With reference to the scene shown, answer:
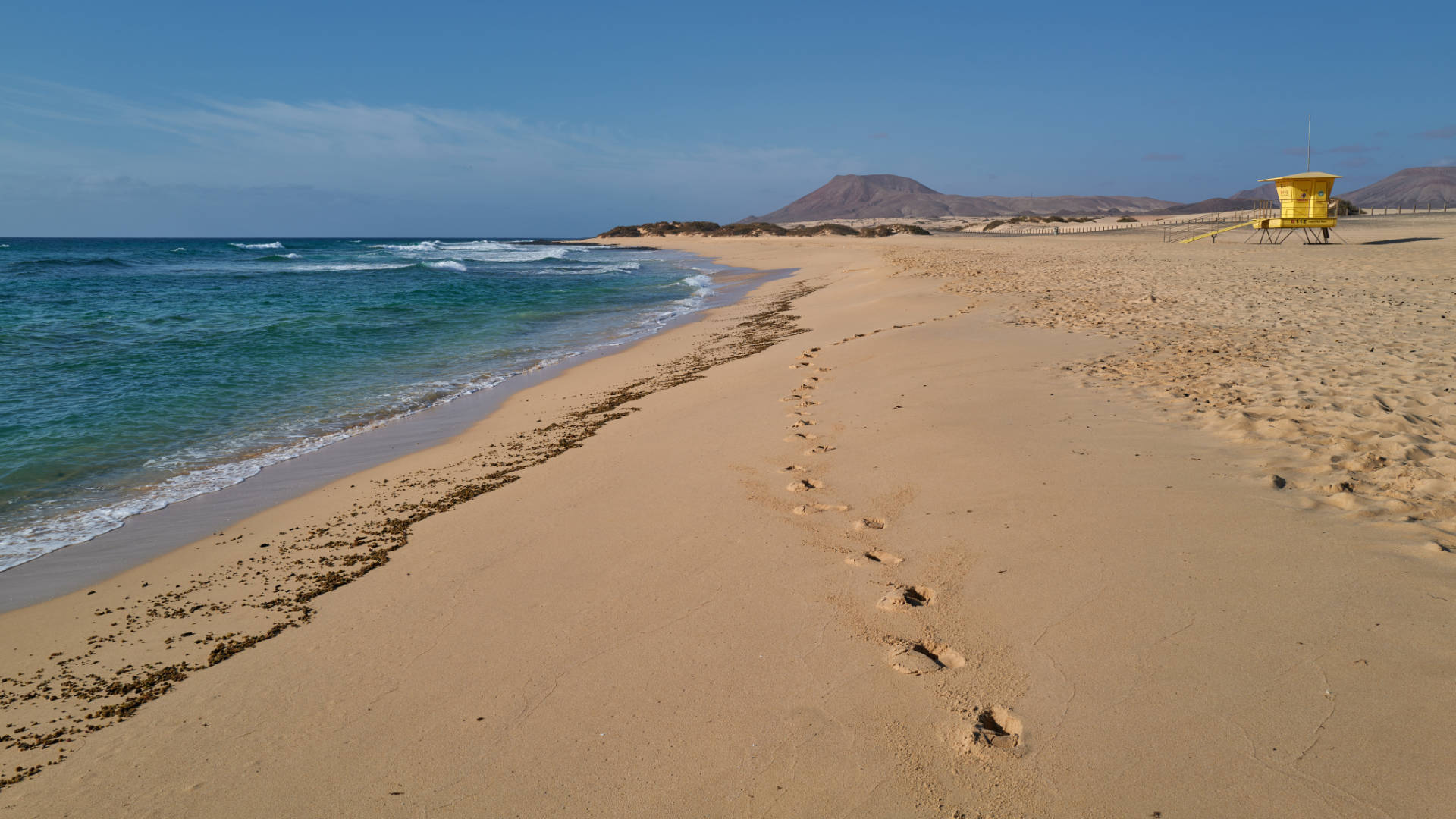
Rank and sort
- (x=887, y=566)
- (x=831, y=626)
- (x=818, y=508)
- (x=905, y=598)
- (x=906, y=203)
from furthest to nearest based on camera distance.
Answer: (x=906, y=203)
(x=818, y=508)
(x=887, y=566)
(x=905, y=598)
(x=831, y=626)

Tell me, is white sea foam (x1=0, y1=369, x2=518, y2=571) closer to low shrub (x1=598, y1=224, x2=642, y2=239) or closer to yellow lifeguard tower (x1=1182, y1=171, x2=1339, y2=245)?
yellow lifeguard tower (x1=1182, y1=171, x2=1339, y2=245)

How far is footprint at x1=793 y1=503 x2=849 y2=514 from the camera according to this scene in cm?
405

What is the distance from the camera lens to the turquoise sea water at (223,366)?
597cm

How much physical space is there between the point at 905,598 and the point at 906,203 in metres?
156

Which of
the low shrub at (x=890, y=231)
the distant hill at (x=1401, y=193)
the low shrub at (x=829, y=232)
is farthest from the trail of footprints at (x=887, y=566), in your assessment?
the distant hill at (x=1401, y=193)

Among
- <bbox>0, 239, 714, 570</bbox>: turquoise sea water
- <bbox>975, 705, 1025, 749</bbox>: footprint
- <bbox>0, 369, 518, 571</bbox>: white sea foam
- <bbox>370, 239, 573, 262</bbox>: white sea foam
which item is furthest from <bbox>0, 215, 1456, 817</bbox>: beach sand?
<bbox>370, 239, 573, 262</bbox>: white sea foam

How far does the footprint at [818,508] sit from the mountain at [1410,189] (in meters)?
82.8

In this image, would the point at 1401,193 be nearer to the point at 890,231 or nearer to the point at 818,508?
the point at 890,231

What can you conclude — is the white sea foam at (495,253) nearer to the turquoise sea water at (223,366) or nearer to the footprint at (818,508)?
the turquoise sea water at (223,366)

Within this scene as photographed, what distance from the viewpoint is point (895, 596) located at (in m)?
3.05

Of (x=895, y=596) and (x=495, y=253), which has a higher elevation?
(x=495, y=253)

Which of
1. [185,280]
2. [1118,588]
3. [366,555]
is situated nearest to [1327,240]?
[1118,588]

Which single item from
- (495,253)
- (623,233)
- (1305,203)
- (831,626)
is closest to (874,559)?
(831,626)

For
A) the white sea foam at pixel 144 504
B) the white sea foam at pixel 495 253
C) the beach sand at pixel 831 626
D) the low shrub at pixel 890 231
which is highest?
the low shrub at pixel 890 231
